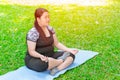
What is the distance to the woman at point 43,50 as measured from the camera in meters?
4.94

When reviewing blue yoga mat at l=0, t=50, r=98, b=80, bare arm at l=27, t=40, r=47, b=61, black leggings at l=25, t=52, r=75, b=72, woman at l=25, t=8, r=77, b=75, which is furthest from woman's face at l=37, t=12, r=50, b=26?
blue yoga mat at l=0, t=50, r=98, b=80

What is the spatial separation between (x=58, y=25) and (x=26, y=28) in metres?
0.77

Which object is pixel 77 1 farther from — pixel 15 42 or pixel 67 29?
pixel 15 42

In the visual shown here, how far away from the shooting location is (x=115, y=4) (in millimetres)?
9812

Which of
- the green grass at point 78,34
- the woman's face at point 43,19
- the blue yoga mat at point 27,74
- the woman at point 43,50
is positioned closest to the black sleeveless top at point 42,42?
the woman at point 43,50

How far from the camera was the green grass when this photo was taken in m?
5.18

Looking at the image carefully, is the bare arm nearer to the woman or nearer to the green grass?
the woman

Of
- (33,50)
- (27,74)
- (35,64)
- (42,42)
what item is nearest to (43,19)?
(42,42)

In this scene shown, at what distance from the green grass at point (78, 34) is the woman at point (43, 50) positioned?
0.69ft

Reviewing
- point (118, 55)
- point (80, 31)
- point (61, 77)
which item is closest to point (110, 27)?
point (80, 31)

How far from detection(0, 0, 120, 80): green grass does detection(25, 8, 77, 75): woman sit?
21 cm

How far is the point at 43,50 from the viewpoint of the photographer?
5137 millimetres

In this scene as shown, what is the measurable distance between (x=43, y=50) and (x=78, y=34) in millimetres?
1953

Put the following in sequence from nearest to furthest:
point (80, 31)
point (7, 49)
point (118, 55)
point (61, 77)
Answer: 1. point (61, 77)
2. point (118, 55)
3. point (7, 49)
4. point (80, 31)
